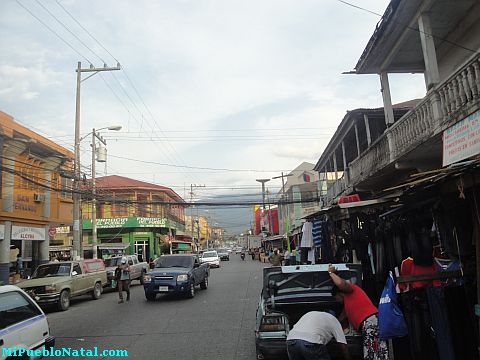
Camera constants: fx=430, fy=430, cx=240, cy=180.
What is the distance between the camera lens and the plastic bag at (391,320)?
17.1ft

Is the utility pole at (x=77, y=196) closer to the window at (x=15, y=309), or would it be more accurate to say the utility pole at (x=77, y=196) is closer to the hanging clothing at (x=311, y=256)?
the hanging clothing at (x=311, y=256)

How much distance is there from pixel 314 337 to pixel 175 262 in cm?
1335

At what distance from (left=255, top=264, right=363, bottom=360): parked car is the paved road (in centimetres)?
131

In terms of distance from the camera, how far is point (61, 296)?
15141 mm

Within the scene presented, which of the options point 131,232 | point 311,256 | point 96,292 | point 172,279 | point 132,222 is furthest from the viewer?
point 131,232

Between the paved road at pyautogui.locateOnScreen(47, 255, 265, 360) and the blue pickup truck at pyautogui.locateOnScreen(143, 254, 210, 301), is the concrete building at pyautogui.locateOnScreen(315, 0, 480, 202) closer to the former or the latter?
the paved road at pyautogui.locateOnScreen(47, 255, 265, 360)

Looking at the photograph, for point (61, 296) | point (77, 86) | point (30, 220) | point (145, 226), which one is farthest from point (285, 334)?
point (145, 226)

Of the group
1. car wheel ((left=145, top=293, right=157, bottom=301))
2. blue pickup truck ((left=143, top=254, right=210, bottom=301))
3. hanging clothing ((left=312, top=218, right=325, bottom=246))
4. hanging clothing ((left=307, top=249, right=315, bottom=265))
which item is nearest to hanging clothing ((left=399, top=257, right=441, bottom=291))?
hanging clothing ((left=312, top=218, right=325, bottom=246))

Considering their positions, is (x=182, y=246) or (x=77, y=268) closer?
(x=77, y=268)

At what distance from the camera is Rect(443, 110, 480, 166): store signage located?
24.7ft

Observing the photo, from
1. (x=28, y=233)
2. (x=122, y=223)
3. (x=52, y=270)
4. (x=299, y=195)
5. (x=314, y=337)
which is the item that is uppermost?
(x=299, y=195)

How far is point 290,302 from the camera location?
21.5ft

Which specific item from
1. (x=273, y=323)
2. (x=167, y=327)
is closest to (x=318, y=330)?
(x=273, y=323)

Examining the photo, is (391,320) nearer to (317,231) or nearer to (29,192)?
(317,231)
